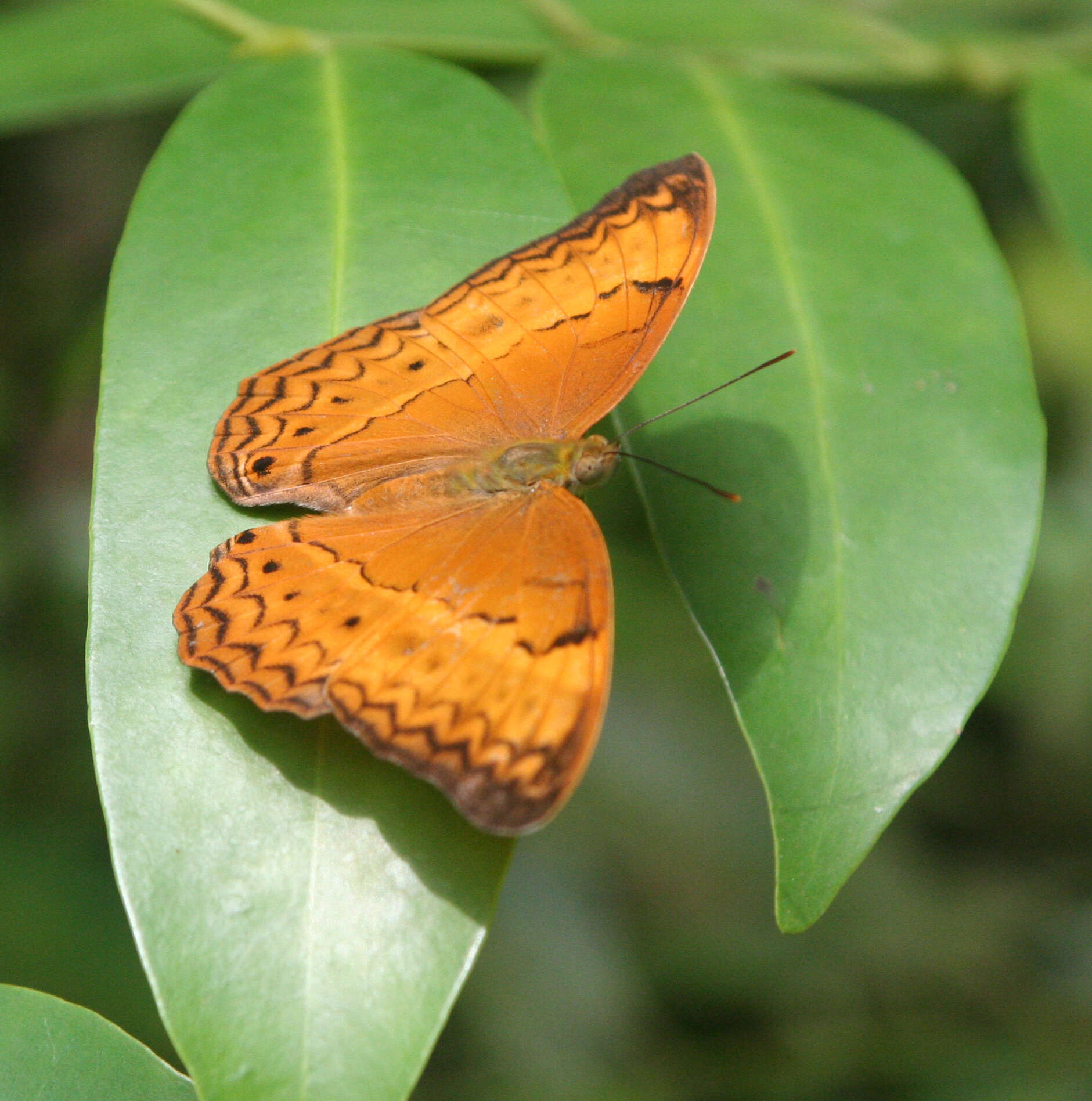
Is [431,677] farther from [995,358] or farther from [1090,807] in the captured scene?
[1090,807]

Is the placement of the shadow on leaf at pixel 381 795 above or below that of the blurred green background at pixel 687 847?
above

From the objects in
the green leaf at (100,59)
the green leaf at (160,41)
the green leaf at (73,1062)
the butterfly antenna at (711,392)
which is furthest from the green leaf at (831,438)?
the green leaf at (73,1062)

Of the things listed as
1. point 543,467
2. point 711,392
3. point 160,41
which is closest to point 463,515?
point 543,467

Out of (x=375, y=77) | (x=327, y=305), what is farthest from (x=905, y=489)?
(x=375, y=77)

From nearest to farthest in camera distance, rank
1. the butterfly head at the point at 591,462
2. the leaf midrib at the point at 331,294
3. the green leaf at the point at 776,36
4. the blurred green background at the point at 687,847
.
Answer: the leaf midrib at the point at 331,294, the butterfly head at the point at 591,462, the green leaf at the point at 776,36, the blurred green background at the point at 687,847

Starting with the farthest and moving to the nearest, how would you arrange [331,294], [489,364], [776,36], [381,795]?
1. [776,36]
2. [489,364]
3. [331,294]
4. [381,795]

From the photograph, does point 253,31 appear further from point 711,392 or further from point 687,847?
point 687,847

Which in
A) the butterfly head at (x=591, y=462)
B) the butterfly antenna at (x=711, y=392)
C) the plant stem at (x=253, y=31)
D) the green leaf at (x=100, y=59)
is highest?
the plant stem at (x=253, y=31)

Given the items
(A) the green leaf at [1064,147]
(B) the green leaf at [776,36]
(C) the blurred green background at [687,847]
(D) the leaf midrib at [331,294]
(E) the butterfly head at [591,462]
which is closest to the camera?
(D) the leaf midrib at [331,294]

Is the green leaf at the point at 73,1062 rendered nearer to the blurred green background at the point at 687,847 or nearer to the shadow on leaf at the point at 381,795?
the shadow on leaf at the point at 381,795
